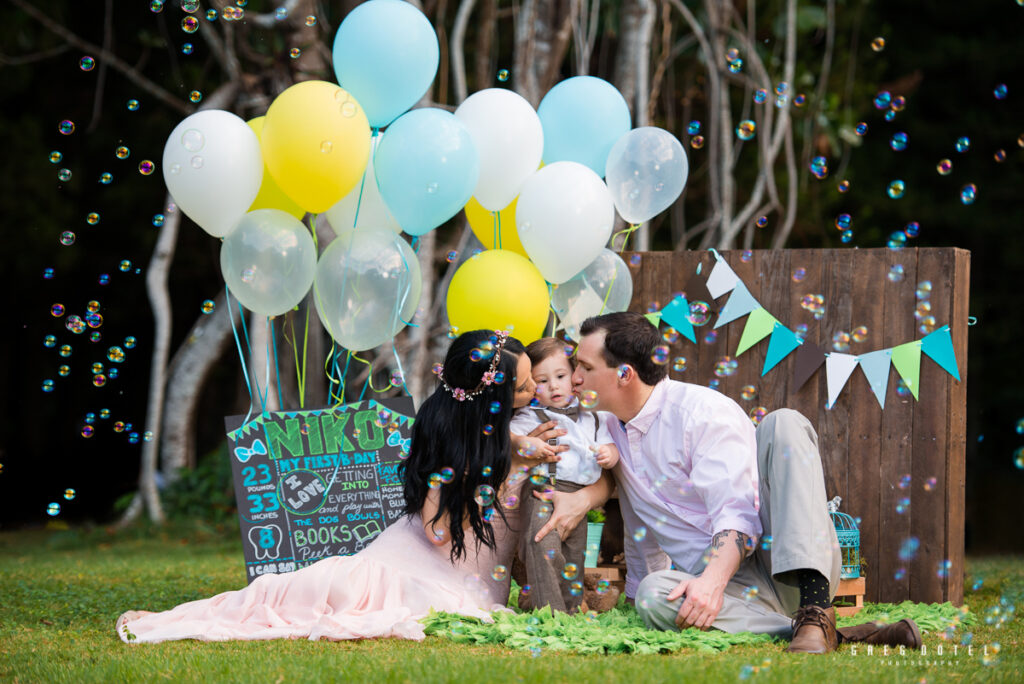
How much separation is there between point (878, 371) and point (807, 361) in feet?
0.90

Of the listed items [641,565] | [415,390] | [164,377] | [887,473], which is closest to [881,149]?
[415,390]

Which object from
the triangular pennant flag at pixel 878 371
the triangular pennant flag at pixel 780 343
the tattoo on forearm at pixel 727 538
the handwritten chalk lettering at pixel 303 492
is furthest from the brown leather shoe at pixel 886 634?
the handwritten chalk lettering at pixel 303 492

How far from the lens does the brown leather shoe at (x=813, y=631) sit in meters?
2.98

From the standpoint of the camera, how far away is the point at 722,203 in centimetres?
877

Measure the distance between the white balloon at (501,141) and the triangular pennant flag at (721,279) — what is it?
34.5 inches

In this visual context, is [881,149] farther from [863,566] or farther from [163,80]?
[863,566]

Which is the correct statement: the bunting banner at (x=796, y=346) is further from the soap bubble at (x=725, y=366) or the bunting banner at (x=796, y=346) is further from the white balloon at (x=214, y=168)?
the white balloon at (x=214, y=168)

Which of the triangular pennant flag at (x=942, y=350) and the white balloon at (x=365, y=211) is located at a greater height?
the white balloon at (x=365, y=211)

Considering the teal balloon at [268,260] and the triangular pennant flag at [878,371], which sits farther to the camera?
the triangular pennant flag at [878,371]

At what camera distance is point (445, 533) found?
365 cm

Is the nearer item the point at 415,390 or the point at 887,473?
the point at 887,473

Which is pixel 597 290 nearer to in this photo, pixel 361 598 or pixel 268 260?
pixel 268 260

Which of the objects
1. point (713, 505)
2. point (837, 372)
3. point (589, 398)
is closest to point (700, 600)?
point (713, 505)

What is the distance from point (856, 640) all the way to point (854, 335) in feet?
4.92
